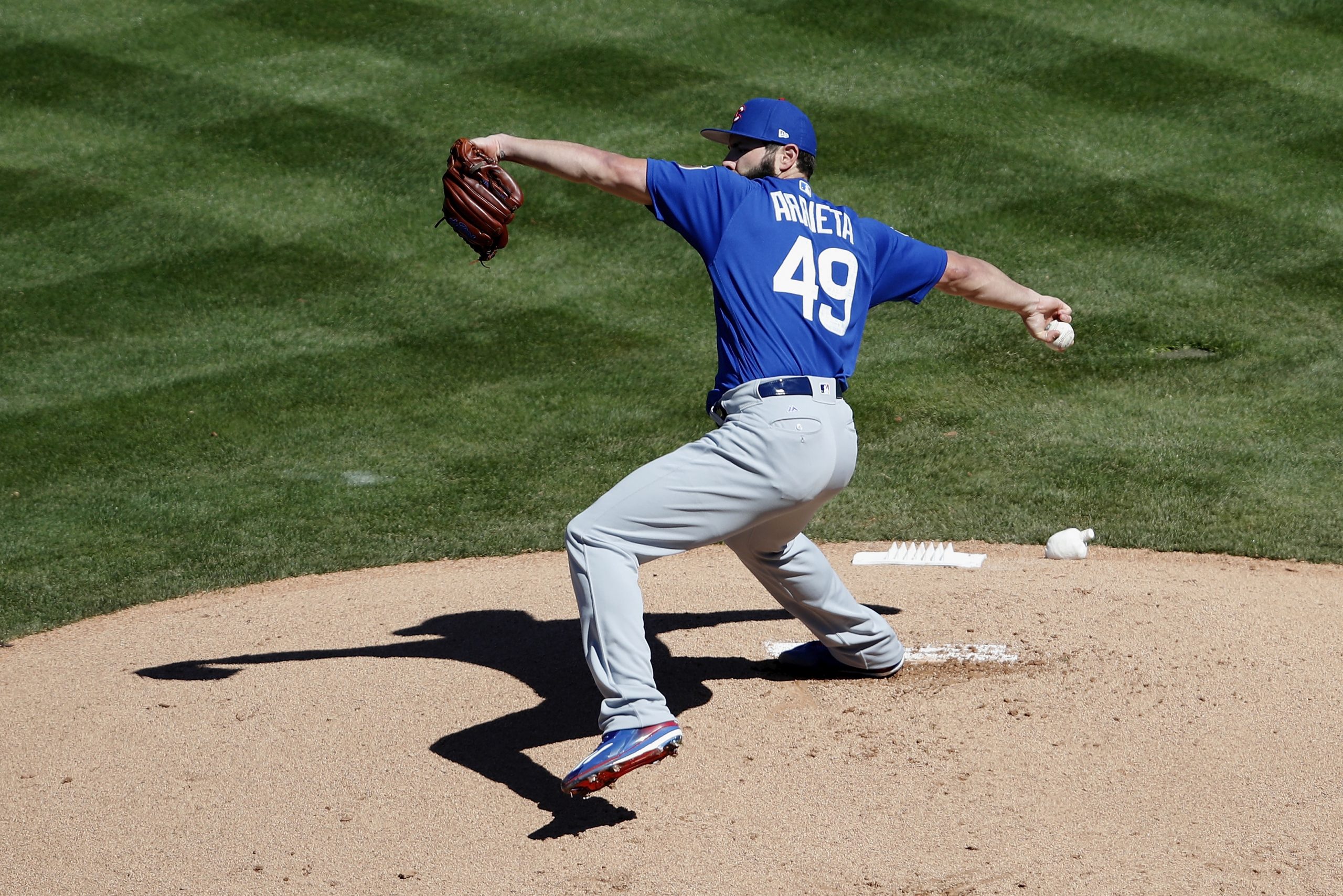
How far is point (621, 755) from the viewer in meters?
3.93

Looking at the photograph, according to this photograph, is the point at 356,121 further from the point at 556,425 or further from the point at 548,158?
the point at 548,158

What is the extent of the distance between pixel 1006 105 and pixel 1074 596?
6919 millimetres

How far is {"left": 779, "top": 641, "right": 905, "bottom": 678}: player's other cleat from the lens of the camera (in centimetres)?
511

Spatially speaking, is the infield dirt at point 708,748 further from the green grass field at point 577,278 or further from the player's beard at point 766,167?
the player's beard at point 766,167

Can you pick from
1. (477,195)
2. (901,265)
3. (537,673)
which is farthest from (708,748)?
(477,195)

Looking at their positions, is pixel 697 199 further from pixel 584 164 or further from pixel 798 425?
pixel 798 425

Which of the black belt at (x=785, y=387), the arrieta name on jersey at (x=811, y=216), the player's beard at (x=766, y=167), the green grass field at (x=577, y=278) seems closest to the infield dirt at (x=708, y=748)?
the green grass field at (x=577, y=278)

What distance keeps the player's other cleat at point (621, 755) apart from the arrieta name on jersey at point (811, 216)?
1.60 metres

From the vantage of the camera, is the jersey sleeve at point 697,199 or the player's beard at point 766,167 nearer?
the jersey sleeve at point 697,199

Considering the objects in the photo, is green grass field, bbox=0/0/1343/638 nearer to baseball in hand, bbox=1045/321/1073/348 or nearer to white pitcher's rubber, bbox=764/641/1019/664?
white pitcher's rubber, bbox=764/641/1019/664

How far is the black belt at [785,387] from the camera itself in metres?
4.32

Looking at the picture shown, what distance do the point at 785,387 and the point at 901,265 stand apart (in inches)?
28.8

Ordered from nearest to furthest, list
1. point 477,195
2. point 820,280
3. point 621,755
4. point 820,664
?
point 621,755 → point 820,280 → point 477,195 → point 820,664

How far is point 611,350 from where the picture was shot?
29.8 feet
